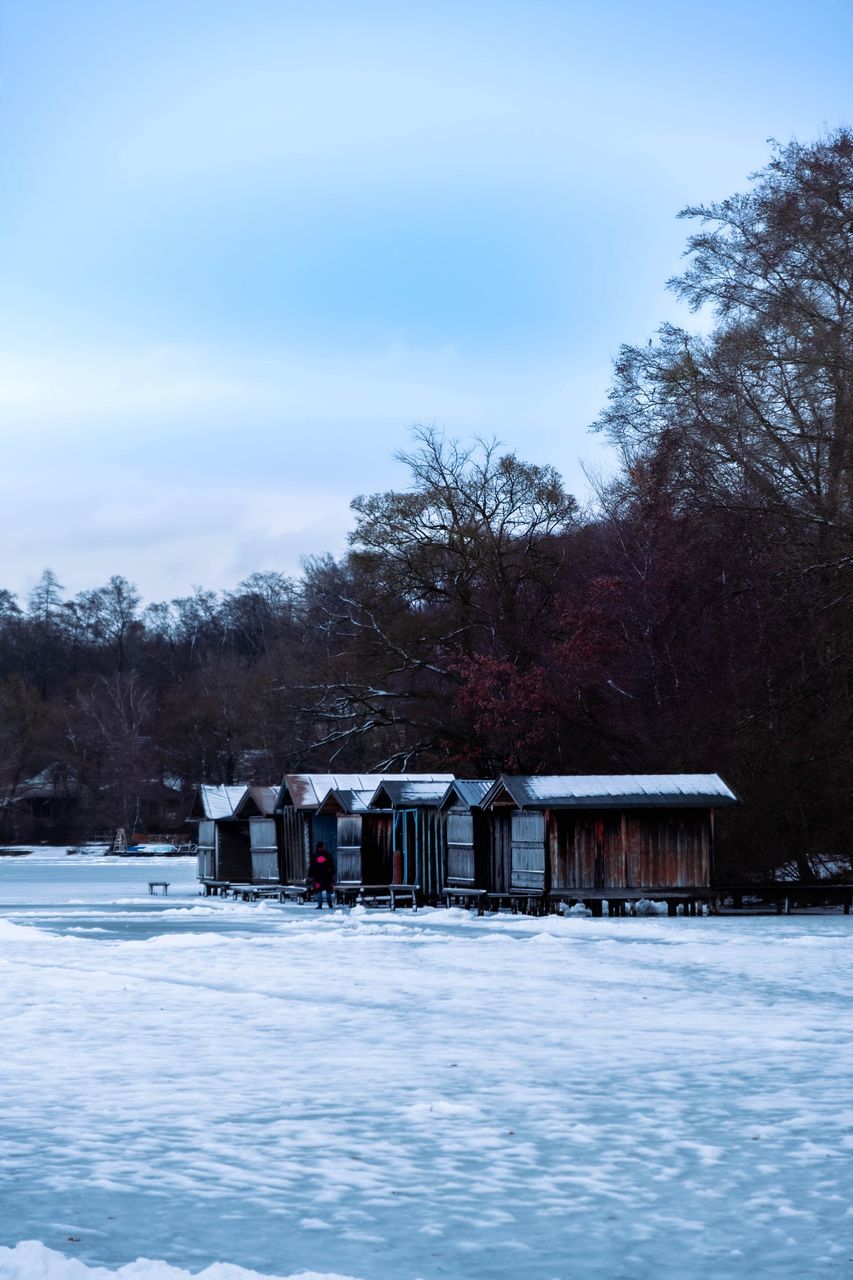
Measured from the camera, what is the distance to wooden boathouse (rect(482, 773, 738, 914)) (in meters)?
37.4

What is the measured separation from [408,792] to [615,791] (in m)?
9.23

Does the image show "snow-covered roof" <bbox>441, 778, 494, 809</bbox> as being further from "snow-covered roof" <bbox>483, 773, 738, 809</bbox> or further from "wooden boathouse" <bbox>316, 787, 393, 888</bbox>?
"wooden boathouse" <bbox>316, 787, 393, 888</bbox>

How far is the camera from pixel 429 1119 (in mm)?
11602

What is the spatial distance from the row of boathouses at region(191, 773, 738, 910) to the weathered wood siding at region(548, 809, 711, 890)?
0.08 feet

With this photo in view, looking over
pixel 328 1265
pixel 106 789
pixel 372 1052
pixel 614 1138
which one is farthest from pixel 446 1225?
pixel 106 789

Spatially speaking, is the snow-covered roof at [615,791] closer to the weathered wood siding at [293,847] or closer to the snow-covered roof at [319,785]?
the snow-covered roof at [319,785]

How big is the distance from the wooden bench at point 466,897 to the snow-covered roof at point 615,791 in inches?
111

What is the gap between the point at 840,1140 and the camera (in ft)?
35.4

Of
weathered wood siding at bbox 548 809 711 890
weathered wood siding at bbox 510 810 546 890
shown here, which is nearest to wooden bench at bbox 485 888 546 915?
weathered wood siding at bbox 510 810 546 890

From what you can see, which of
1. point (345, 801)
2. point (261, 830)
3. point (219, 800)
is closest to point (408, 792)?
point (345, 801)

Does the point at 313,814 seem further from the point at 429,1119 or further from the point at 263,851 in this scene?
the point at 429,1119

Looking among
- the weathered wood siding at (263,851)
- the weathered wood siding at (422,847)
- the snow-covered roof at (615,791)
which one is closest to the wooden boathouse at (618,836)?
the snow-covered roof at (615,791)

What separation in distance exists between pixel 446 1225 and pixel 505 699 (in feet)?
150

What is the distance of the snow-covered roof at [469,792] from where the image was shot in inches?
1624
